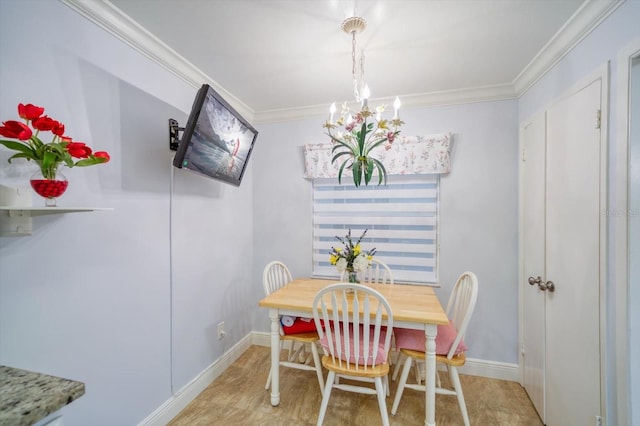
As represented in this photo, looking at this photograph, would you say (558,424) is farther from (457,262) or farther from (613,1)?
(613,1)

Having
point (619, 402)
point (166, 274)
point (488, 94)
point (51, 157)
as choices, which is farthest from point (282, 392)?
point (488, 94)

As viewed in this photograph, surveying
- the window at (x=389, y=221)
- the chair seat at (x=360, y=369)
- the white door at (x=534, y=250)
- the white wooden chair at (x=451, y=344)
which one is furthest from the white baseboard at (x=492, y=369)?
the chair seat at (x=360, y=369)

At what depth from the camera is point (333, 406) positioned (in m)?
1.89

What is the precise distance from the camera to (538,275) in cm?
183

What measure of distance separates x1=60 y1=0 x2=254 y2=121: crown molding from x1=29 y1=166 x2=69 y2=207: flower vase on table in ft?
2.82

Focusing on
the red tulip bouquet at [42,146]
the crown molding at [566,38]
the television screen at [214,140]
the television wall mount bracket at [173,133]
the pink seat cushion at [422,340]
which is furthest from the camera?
the television wall mount bracket at [173,133]

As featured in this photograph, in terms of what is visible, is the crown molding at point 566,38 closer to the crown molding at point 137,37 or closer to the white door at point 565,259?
the white door at point 565,259

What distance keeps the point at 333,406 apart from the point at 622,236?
6.41 ft

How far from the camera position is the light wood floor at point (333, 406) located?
176cm

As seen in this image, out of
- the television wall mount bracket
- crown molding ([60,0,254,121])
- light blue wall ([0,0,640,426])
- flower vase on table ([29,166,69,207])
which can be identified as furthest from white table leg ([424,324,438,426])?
crown molding ([60,0,254,121])

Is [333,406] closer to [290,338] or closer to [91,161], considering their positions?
[290,338]

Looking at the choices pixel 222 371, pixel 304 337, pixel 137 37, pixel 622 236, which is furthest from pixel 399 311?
pixel 137 37

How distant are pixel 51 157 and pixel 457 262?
273 centimetres

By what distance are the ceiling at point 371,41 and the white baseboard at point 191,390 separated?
2.31 metres
